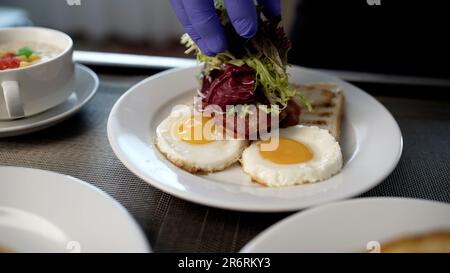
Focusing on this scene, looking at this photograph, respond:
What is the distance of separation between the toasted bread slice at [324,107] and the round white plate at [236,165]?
0.11 feet

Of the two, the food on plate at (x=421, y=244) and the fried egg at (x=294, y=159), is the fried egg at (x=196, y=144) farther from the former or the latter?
the food on plate at (x=421, y=244)

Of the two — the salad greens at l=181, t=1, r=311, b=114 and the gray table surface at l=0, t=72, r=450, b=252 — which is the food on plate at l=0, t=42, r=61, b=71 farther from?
the salad greens at l=181, t=1, r=311, b=114

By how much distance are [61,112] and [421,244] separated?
133 centimetres

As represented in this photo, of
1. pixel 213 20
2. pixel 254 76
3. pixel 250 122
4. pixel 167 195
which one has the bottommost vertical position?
pixel 167 195

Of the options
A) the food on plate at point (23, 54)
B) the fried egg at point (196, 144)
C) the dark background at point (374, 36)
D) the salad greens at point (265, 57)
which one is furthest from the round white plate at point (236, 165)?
the dark background at point (374, 36)

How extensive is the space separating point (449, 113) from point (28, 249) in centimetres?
169

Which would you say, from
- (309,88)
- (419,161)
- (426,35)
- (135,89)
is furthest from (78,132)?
(426,35)

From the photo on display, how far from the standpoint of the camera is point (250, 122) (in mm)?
1514

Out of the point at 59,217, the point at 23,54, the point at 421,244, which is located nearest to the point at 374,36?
the point at 421,244

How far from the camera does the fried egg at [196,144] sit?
1.41 m

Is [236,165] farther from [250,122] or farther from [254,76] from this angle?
[254,76]

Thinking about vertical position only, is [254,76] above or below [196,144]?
above

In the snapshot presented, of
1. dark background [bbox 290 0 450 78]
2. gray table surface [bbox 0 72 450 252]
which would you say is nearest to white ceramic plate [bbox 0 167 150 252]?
gray table surface [bbox 0 72 450 252]

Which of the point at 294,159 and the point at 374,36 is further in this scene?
the point at 374,36
